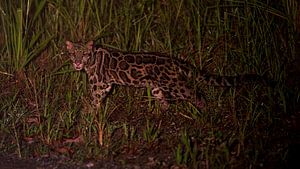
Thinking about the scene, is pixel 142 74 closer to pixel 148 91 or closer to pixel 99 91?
pixel 148 91

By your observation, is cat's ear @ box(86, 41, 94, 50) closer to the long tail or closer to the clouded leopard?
the clouded leopard

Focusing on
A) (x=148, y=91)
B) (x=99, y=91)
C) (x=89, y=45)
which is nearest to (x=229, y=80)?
(x=148, y=91)

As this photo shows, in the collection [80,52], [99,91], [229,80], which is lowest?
[99,91]

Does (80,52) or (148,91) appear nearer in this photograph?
(148,91)

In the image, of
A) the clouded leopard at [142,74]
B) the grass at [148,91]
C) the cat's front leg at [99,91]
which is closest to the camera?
the grass at [148,91]

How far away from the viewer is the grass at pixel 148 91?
5.19 m

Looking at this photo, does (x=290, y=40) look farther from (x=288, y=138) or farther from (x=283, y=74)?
(x=288, y=138)

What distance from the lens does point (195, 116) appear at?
220 inches

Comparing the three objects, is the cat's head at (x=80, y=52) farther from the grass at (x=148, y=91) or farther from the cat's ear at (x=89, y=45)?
the grass at (x=148, y=91)

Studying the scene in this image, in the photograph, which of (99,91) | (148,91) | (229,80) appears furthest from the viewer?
(99,91)

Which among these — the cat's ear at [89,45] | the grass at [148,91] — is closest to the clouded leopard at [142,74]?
the cat's ear at [89,45]

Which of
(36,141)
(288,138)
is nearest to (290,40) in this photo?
(288,138)

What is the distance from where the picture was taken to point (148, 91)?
19.5 feet

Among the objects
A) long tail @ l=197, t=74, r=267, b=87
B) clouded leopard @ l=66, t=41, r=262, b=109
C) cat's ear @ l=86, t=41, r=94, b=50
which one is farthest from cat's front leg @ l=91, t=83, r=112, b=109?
long tail @ l=197, t=74, r=267, b=87
